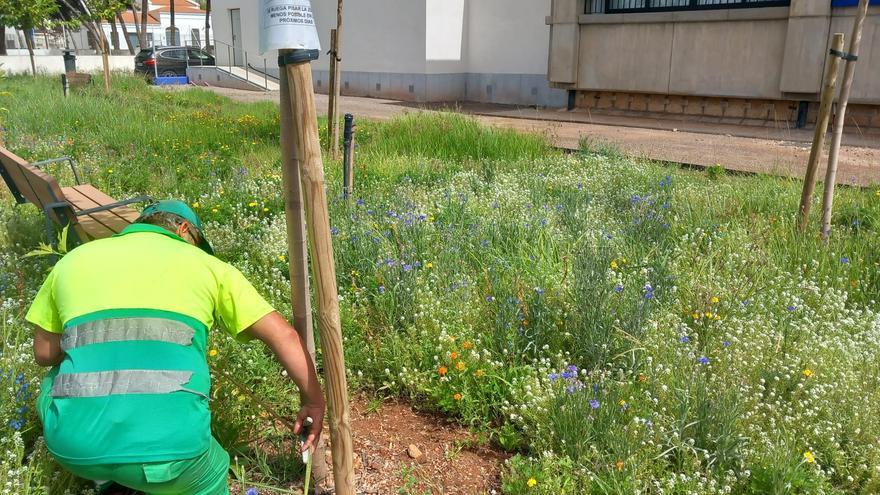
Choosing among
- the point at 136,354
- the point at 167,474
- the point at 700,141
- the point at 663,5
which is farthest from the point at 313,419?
the point at 663,5

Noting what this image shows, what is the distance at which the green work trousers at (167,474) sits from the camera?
82.0 inches

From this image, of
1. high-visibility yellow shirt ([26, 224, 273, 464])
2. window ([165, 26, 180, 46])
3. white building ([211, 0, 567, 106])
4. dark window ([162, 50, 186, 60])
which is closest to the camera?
high-visibility yellow shirt ([26, 224, 273, 464])

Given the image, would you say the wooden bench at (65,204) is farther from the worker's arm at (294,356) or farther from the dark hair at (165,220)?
the worker's arm at (294,356)

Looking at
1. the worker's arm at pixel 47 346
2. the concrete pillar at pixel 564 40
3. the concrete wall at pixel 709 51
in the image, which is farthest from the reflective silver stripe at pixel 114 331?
the concrete pillar at pixel 564 40

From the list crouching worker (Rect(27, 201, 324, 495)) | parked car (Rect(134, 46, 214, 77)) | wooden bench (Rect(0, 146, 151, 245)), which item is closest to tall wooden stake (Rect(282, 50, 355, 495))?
crouching worker (Rect(27, 201, 324, 495))

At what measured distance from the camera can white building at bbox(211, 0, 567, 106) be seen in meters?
19.5

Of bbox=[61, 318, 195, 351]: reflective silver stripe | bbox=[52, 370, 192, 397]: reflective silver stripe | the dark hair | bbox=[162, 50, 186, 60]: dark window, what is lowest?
bbox=[52, 370, 192, 397]: reflective silver stripe

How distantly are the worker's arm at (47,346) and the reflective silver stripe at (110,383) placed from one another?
9.2 inches

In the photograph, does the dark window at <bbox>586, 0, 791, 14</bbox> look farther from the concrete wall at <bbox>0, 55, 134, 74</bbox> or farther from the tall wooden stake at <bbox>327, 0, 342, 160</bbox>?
the concrete wall at <bbox>0, 55, 134, 74</bbox>

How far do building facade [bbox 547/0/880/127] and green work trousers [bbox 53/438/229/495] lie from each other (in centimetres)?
1349

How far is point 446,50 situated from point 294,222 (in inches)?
768

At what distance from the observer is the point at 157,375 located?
6.94 ft

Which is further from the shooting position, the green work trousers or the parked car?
the parked car

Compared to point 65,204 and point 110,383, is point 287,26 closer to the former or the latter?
point 110,383
